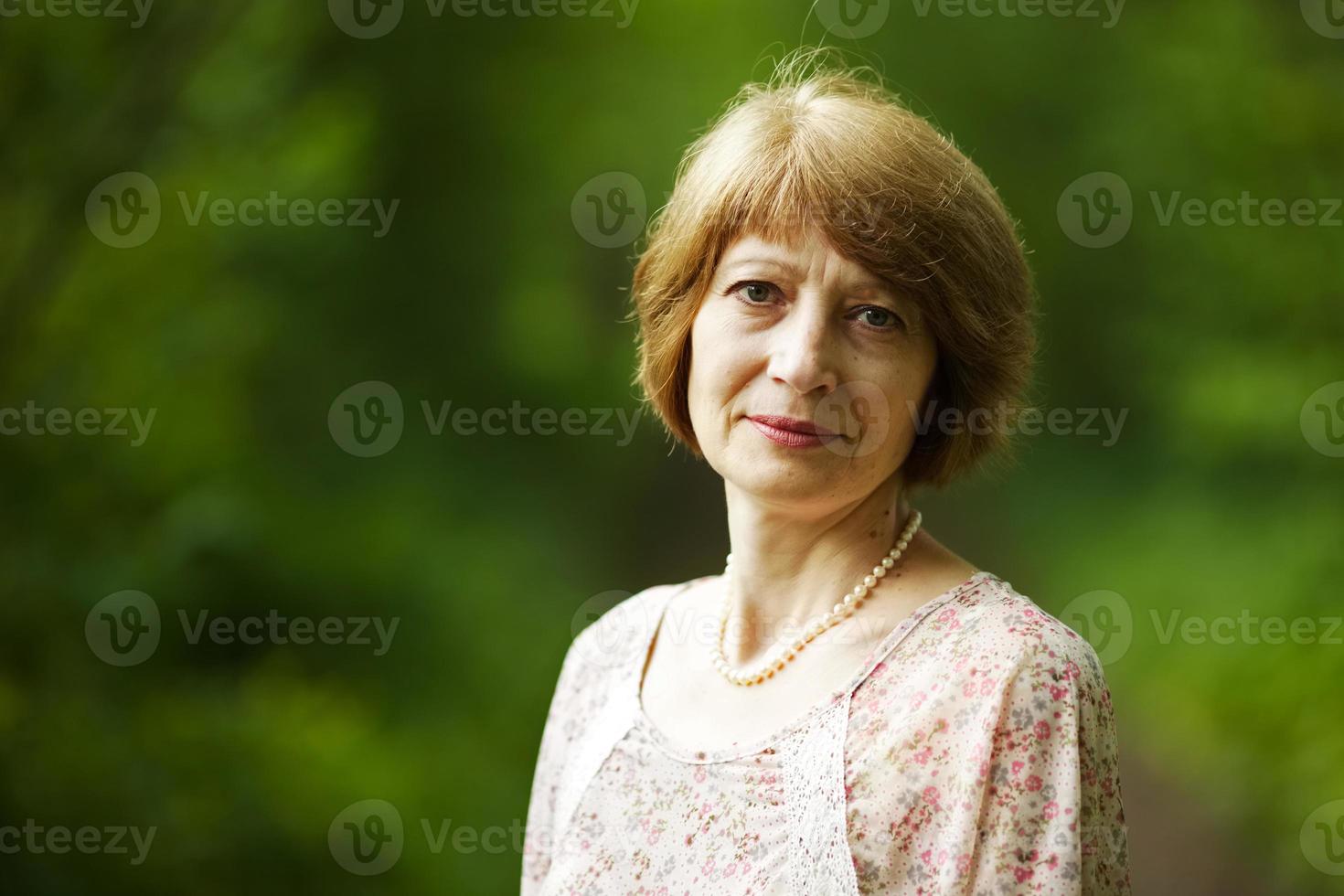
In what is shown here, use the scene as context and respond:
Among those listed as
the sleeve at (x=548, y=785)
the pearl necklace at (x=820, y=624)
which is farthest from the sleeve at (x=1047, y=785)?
the sleeve at (x=548, y=785)

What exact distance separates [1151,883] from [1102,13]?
2.21 meters

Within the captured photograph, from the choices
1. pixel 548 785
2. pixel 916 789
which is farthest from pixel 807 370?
pixel 548 785

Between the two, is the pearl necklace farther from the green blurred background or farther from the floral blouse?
the green blurred background

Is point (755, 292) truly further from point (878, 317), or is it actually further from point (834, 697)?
point (834, 697)

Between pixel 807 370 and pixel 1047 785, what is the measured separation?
513 millimetres

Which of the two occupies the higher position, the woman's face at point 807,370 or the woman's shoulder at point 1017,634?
the woman's face at point 807,370

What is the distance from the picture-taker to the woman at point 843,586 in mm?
1398

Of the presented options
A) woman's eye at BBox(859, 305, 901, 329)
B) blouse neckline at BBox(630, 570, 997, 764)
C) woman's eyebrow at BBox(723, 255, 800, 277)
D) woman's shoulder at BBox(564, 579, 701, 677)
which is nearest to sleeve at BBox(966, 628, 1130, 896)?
blouse neckline at BBox(630, 570, 997, 764)

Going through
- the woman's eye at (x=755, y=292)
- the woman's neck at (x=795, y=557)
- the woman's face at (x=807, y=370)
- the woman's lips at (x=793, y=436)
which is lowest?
the woman's neck at (x=795, y=557)

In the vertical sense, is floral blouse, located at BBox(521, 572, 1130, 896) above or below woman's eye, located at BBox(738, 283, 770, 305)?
below

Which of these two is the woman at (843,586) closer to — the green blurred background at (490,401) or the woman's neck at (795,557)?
the woman's neck at (795,557)

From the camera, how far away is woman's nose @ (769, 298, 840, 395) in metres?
1.51

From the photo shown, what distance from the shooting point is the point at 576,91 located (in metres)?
3.55

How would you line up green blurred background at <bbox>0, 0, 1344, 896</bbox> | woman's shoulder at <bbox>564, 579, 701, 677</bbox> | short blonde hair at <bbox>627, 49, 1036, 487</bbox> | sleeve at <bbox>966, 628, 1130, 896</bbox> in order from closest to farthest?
1. sleeve at <bbox>966, 628, 1130, 896</bbox>
2. short blonde hair at <bbox>627, 49, 1036, 487</bbox>
3. woman's shoulder at <bbox>564, 579, 701, 677</bbox>
4. green blurred background at <bbox>0, 0, 1344, 896</bbox>
